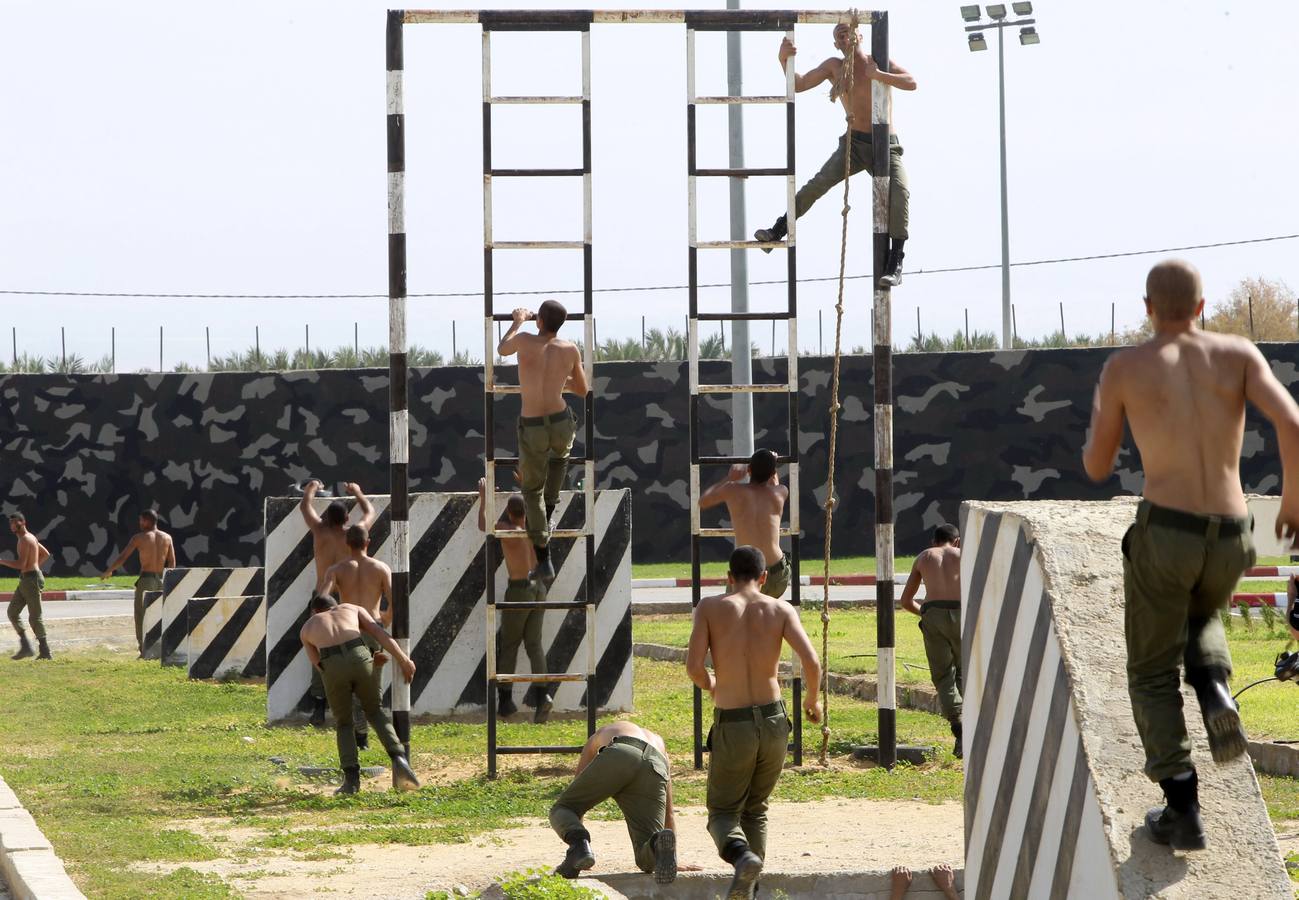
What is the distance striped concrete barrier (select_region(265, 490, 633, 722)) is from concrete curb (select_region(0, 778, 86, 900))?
4958 millimetres

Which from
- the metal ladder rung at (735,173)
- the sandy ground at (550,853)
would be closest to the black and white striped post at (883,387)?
the metal ladder rung at (735,173)

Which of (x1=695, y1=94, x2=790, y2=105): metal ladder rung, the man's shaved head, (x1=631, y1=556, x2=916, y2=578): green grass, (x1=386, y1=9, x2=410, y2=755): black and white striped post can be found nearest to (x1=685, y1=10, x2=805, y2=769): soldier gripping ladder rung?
(x1=695, y1=94, x2=790, y2=105): metal ladder rung

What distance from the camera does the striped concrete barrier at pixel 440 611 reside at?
47.9 ft

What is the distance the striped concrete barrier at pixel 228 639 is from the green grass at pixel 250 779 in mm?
1327

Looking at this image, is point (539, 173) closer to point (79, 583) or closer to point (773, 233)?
point (773, 233)

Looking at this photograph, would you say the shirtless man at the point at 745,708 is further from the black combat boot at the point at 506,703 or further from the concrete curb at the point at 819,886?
the black combat boot at the point at 506,703

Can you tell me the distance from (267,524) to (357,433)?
53.3 ft

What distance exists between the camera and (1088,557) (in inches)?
238

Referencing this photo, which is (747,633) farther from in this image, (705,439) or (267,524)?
(705,439)

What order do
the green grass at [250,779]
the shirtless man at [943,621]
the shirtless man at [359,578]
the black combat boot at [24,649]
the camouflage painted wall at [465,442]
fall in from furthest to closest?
the camouflage painted wall at [465,442]
the black combat boot at [24,649]
the shirtless man at [943,621]
the shirtless man at [359,578]
the green grass at [250,779]

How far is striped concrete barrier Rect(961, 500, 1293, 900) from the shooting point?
5.21 meters

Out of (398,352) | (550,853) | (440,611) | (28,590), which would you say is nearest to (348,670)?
(398,352)

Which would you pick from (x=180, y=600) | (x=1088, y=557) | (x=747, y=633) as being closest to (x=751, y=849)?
(x=747, y=633)

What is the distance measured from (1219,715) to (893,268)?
6702 millimetres
